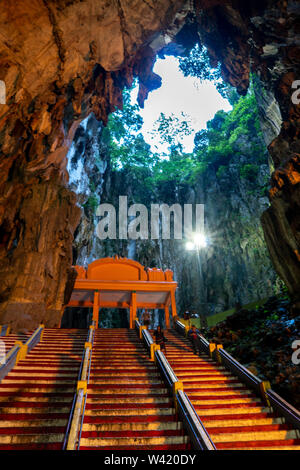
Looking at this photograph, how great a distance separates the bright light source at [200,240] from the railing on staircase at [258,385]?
1719 centimetres

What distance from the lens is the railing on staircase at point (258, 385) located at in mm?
5453

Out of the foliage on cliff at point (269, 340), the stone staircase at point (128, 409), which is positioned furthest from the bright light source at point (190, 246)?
the stone staircase at point (128, 409)

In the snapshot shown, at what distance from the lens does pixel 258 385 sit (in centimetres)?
658

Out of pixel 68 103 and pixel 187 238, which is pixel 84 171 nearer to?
pixel 68 103

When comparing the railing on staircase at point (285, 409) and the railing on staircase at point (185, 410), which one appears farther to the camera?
the railing on staircase at point (285, 409)

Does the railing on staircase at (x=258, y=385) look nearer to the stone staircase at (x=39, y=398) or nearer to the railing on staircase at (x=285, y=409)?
the railing on staircase at (x=285, y=409)

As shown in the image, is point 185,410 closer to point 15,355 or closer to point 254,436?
point 254,436

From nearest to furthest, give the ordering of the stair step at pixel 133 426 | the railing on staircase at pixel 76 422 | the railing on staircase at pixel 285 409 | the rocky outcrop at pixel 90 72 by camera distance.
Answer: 1. the railing on staircase at pixel 76 422
2. the stair step at pixel 133 426
3. the railing on staircase at pixel 285 409
4. the rocky outcrop at pixel 90 72

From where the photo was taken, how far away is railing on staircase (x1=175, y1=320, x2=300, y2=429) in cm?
545

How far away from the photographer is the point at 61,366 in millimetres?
7512

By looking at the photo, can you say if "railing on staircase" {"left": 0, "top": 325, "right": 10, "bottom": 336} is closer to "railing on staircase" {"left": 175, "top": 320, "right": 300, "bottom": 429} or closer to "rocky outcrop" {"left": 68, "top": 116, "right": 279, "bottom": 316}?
"railing on staircase" {"left": 175, "top": 320, "right": 300, "bottom": 429}

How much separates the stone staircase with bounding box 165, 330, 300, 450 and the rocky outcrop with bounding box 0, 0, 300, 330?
724 cm

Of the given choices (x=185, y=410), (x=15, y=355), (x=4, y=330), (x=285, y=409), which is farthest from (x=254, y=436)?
(x=4, y=330)

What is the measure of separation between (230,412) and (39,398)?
4.32 metres
